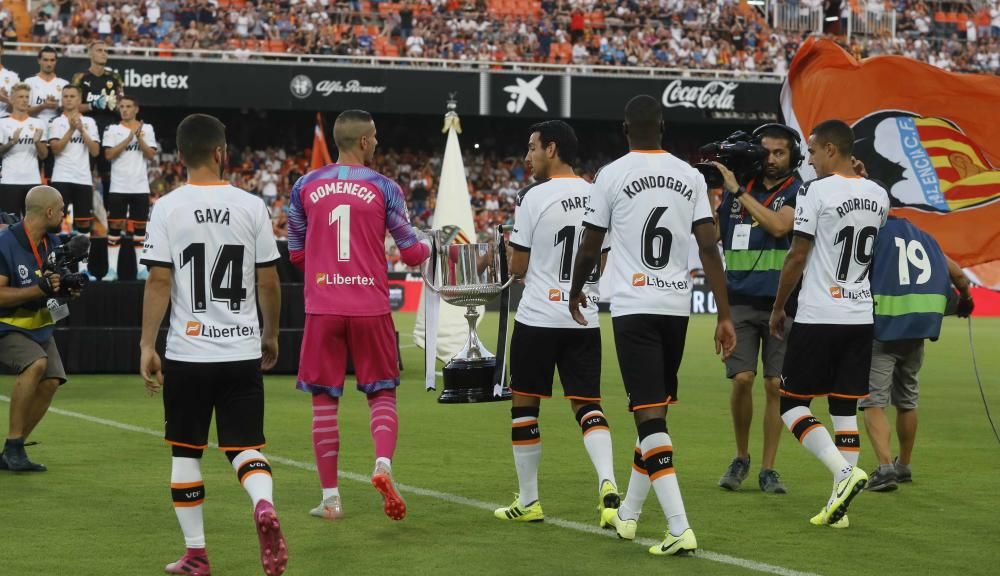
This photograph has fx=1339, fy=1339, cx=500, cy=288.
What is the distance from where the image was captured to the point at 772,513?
289 inches

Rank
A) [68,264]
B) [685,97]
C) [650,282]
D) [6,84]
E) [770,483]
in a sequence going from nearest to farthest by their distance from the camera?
[650,282], [770,483], [68,264], [6,84], [685,97]

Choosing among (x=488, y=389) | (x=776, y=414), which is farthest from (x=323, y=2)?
(x=776, y=414)

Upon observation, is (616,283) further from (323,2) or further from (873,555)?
(323,2)

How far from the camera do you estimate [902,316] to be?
853 centimetres

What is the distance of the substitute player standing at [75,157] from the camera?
1501cm

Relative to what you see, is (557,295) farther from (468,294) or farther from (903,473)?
(468,294)

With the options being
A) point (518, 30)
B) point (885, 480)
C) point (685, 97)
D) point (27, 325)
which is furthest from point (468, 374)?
point (518, 30)

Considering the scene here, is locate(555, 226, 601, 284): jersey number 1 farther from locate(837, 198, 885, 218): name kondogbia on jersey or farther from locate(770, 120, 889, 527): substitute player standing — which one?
locate(837, 198, 885, 218): name kondogbia on jersey

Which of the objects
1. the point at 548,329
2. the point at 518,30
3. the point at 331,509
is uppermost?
the point at 518,30

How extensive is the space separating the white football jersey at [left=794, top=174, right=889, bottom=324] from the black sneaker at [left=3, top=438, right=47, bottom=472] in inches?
196

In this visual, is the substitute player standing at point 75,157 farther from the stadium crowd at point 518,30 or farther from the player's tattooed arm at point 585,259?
the stadium crowd at point 518,30

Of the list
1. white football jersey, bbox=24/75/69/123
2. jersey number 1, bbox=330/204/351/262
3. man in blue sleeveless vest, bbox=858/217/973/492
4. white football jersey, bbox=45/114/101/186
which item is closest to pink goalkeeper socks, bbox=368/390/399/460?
jersey number 1, bbox=330/204/351/262

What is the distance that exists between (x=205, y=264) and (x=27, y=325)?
3461 mm

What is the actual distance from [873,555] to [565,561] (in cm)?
146
